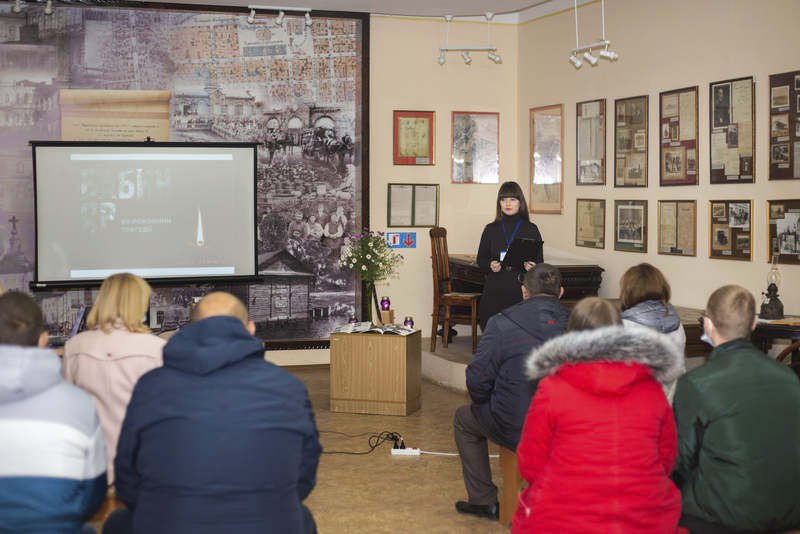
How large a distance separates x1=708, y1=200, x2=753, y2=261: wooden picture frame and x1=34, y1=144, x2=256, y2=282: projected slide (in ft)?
13.0

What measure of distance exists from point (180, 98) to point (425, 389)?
3577mm

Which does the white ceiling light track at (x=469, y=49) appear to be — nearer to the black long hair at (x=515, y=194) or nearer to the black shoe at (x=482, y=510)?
the black long hair at (x=515, y=194)

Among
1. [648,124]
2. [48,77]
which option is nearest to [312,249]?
[48,77]

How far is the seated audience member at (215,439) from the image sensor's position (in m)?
2.09

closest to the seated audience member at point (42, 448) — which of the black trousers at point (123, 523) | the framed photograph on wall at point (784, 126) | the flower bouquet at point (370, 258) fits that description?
the black trousers at point (123, 523)

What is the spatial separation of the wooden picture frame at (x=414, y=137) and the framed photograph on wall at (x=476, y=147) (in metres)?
0.26

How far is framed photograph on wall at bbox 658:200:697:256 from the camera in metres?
6.39

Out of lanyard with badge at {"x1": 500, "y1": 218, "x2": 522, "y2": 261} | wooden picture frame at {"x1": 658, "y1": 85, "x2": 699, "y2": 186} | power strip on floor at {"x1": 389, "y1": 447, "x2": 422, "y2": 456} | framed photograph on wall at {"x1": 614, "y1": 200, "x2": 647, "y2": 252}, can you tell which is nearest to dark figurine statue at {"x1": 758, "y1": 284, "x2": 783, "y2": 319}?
wooden picture frame at {"x1": 658, "y1": 85, "x2": 699, "y2": 186}

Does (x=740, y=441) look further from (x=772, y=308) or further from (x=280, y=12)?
(x=280, y=12)

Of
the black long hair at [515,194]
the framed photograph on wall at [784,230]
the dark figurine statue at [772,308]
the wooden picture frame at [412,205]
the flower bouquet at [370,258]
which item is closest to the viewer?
the dark figurine statue at [772,308]

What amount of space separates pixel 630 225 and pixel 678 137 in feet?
2.95

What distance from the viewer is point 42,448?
7.22 feet

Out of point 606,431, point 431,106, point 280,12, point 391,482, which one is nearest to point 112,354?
point 606,431

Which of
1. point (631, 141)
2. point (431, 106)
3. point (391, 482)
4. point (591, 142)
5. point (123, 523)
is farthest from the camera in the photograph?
point (431, 106)
